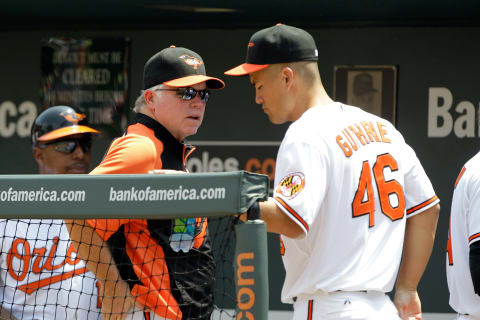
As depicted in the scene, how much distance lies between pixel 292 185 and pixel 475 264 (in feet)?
3.69

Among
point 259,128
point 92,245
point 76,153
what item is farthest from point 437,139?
point 92,245

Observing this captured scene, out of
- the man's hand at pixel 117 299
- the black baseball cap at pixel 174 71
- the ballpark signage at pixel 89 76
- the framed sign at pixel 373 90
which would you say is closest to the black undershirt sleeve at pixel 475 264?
the black baseball cap at pixel 174 71

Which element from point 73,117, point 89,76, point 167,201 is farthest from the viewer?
point 89,76

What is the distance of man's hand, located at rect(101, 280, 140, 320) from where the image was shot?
275 cm

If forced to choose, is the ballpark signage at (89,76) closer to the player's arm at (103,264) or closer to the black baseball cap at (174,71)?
the black baseball cap at (174,71)

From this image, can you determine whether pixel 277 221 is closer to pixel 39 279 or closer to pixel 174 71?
pixel 174 71

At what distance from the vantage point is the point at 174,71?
2.96 m

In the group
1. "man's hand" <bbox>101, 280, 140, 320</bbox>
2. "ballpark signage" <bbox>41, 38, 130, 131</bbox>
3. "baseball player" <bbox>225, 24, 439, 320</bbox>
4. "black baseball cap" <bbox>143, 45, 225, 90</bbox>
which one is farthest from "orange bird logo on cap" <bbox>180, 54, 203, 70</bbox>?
"ballpark signage" <bbox>41, 38, 130, 131</bbox>

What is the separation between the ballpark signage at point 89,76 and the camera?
646 centimetres

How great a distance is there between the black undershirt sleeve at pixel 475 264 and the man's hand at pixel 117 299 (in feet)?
4.62

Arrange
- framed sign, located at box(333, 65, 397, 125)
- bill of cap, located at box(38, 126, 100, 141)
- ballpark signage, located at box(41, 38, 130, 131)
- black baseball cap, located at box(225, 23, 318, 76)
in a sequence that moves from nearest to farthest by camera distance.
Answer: black baseball cap, located at box(225, 23, 318, 76), bill of cap, located at box(38, 126, 100, 141), framed sign, located at box(333, 65, 397, 125), ballpark signage, located at box(41, 38, 130, 131)

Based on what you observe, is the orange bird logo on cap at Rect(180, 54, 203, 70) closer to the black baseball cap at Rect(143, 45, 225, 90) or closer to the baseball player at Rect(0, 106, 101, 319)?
the black baseball cap at Rect(143, 45, 225, 90)

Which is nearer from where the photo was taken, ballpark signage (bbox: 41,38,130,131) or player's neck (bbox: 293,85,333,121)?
player's neck (bbox: 293,85,333,121)

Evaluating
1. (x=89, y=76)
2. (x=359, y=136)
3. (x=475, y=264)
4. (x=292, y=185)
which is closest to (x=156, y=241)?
(x=292, y=185)
